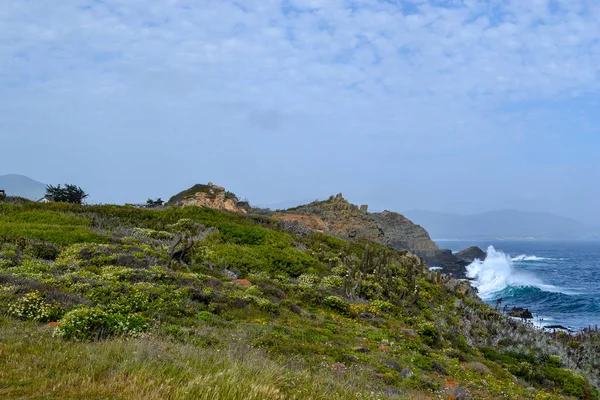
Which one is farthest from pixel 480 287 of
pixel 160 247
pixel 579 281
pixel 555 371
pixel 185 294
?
pixel 185 294

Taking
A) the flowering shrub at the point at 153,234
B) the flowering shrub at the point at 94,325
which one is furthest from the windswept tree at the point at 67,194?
the flowering shrub at the point at 94,325

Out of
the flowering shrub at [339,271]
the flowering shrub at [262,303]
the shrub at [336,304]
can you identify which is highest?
the flowering shrub at [339,271]

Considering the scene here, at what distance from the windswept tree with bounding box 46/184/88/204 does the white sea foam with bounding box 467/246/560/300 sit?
4265 centimetres

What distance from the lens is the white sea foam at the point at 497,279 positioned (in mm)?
52269

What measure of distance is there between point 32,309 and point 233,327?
4455mm

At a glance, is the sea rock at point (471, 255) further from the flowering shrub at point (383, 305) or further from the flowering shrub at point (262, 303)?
the flowering shrub at point (262, 303)

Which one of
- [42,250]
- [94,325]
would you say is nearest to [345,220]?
[42,250]

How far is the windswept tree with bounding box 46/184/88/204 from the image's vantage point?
37.3m

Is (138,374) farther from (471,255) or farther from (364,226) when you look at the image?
(471,255)

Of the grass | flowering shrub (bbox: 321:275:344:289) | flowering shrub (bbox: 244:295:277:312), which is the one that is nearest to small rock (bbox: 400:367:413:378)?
the grass

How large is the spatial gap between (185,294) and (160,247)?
7.98 m

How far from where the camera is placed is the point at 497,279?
6097cm

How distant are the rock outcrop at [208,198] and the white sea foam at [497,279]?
3014cm

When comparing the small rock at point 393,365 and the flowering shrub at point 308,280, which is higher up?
the flowering shrub at point 308,280
